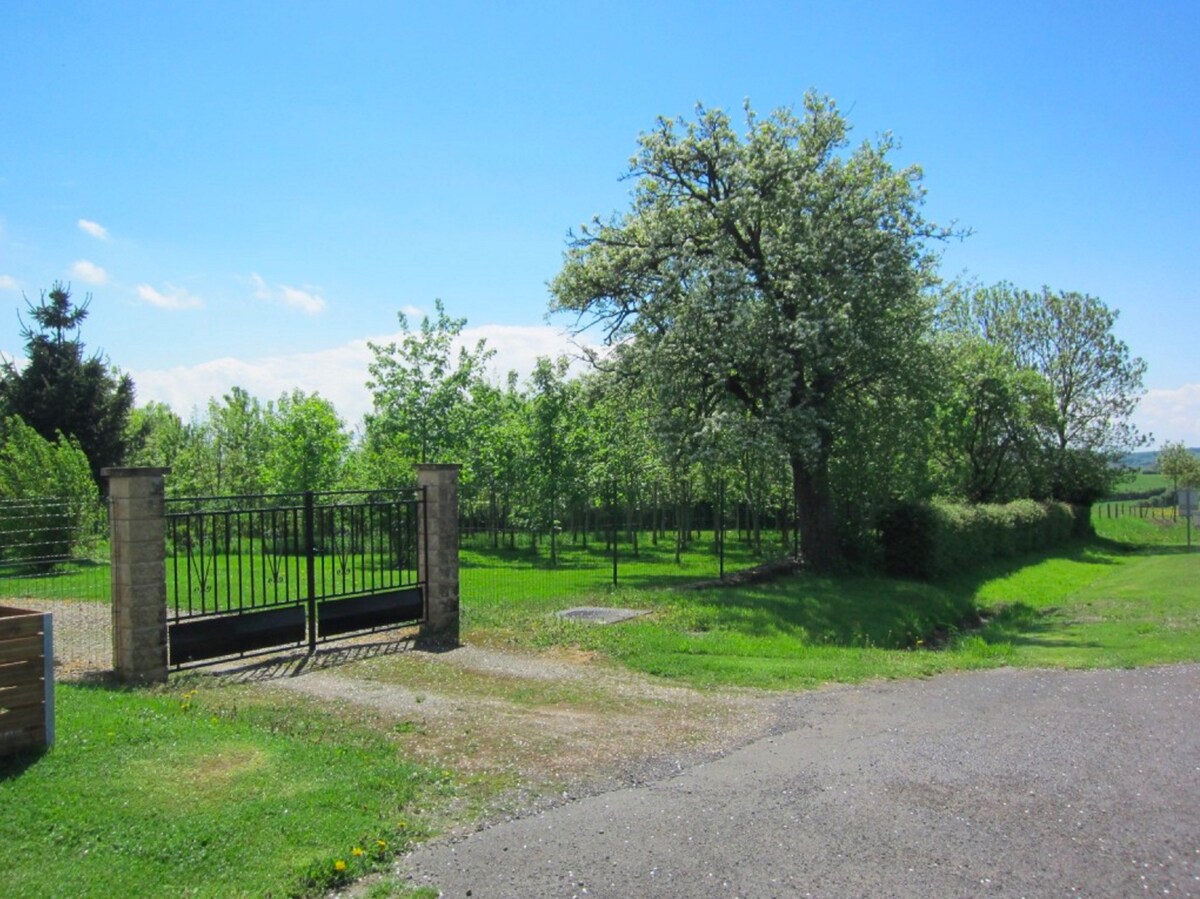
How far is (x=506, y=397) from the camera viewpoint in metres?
46.7

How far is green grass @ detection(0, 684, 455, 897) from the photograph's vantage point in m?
5.31

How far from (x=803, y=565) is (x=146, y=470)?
57.3 ft

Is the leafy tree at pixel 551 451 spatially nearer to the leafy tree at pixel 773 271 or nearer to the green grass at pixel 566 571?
the green grass at pixel 566 571

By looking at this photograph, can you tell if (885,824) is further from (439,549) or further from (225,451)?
(225,451)

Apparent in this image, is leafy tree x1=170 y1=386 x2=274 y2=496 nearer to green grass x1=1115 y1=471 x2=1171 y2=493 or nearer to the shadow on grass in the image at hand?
the shadow on grass

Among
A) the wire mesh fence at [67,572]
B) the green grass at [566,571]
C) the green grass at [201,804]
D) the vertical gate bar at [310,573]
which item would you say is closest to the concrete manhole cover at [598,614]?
the green grass at [566,571]

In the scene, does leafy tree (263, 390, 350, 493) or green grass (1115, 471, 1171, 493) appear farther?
green grass (1115, 471, 1171, 493)

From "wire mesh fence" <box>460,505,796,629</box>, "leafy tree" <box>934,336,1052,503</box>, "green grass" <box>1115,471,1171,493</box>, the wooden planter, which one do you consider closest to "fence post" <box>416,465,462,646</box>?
"wire mesh fence" <box>460,505,796,629</box>

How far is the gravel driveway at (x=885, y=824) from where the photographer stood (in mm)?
5430

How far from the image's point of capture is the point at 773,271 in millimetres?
22141

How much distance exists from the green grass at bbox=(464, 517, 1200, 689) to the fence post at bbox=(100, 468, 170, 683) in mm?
4692

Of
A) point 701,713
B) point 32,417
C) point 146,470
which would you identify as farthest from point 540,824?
point 32,417

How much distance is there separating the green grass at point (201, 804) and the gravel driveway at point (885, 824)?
0.75 m

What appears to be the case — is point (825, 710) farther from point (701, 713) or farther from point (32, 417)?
point (32, 417)
